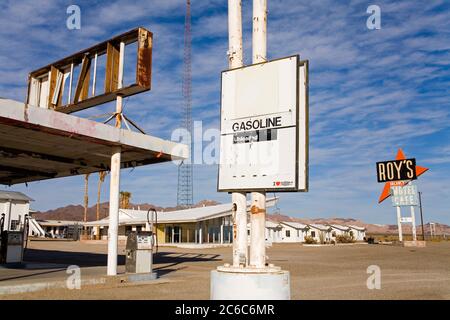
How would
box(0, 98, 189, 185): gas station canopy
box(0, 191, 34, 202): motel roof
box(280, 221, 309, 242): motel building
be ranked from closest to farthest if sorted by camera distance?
1. box(0, 98, 189, 185): gas station canopy
2. box(0, 191, 34, 202): motel roof
3. box(280, 221, 309, 242): motel building

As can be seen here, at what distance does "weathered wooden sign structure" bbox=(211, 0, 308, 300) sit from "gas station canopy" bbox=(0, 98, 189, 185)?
24.1 feet

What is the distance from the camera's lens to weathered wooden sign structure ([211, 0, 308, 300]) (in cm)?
445

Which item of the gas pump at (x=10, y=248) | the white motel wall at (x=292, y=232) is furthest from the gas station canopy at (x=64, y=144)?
the white motel wall at (x=292, y=232)

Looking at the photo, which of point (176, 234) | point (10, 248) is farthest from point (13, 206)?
point (10, 248)

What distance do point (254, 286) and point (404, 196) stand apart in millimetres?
43664

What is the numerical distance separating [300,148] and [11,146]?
39.5 ft

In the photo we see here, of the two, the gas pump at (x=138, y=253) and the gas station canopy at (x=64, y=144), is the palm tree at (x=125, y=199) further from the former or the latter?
the gas pump at (x=138, y=253)

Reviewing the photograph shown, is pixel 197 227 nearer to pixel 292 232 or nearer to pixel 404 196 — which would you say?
pixel 404 196

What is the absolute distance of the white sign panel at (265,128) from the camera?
14.7ft

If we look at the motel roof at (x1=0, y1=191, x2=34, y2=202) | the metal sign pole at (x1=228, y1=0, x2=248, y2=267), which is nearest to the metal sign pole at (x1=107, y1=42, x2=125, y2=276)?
the metal sign pole at (x1=228, y1=0, x2=248, y2=267)

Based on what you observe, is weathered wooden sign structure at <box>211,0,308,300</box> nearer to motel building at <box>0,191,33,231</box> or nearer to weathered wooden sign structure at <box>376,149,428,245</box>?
weathered wooden sign structure at <box>376,149,428,245</box>
